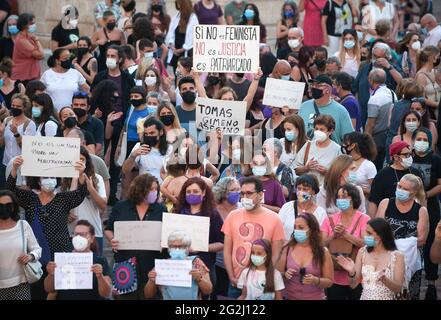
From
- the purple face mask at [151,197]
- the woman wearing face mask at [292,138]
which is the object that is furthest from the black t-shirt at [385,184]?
the purple face mask at [151,197]

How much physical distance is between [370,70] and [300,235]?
19.8 ft

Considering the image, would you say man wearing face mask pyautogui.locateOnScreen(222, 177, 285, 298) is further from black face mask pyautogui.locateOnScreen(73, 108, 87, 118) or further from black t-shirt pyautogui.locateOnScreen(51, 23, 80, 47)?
black t-shirt pyautogui.locateOnScreen(51, 23, 80, 47)

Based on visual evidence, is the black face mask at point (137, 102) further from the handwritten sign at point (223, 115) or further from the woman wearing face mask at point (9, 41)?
the woman wearing face mask at point (9, 41)

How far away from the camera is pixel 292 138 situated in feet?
48.8

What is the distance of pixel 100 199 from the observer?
532 inches

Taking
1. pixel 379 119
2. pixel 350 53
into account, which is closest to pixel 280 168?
pixel 379 119

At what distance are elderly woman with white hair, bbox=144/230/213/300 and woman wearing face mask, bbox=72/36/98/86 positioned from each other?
649 centimetres

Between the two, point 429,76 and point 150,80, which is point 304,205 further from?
point 429,76

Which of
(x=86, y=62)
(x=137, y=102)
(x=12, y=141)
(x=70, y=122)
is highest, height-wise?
(x=86, y=62)

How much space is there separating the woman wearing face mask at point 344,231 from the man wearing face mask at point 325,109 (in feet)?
8.43

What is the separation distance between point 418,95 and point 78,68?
4455mm

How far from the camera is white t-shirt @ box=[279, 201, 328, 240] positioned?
13.0 m
